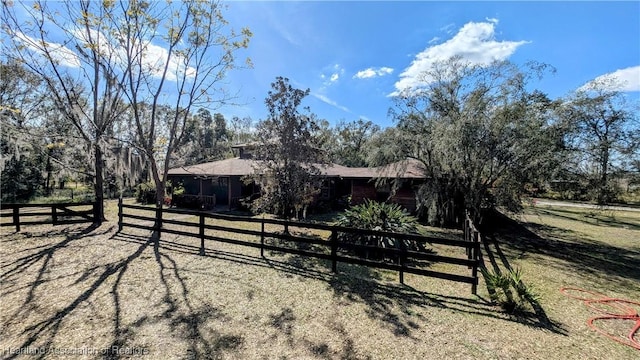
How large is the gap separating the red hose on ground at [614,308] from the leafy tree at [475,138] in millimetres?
4994

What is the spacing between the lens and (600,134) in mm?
9352

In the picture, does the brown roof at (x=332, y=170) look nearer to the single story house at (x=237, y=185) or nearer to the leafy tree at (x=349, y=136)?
the single story house at (x=237, y=185)

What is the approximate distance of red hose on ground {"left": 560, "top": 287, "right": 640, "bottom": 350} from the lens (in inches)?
163

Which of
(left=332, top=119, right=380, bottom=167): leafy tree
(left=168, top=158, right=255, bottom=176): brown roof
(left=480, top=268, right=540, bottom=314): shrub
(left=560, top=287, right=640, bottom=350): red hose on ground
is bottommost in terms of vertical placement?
(left=560, top=287, right=640, bottom=350): red hose on ground

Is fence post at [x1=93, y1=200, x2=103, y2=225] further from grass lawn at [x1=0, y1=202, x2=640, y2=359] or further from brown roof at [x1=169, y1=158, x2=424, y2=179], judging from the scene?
brown roof at [x1=169, y1=158, x2=424, y2=179]

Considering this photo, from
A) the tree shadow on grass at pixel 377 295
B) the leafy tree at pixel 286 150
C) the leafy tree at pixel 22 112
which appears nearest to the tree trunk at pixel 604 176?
the tree shadow on grass at pixel 377 295

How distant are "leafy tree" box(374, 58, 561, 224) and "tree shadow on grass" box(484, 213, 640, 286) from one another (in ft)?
5.25

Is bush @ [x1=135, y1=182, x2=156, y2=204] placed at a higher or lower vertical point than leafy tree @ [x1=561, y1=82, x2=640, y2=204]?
lower

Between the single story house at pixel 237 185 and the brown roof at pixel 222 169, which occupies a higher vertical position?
the brown roof at pixel 222 169

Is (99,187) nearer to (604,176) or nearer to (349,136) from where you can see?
(604,176)

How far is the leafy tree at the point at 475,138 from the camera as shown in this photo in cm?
964

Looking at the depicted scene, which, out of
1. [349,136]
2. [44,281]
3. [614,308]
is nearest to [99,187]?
[44,281]

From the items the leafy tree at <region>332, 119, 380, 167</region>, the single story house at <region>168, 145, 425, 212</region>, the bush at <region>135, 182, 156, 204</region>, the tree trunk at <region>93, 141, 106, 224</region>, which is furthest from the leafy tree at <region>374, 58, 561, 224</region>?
the leafy tree at <region>332, 119, 380, 167</region>

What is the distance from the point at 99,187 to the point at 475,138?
15.2m
